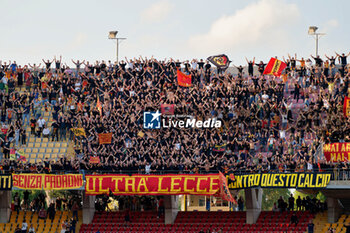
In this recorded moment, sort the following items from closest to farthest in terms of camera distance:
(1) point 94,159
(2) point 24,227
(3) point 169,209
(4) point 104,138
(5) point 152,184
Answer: (5) point 152,184
(2) point 24,227
(3) point 169,209
(1) point 94,159
(4) point 104,138

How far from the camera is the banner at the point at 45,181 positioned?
5075cm

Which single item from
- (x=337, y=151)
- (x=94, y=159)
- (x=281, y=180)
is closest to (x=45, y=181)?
(x=94, y=159)

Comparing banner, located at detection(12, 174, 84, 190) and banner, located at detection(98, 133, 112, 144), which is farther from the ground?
banner, located at detection(98, 133, 112, 144)

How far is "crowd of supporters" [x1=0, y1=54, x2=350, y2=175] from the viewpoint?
5184 cm

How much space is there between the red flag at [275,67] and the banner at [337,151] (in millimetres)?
7897

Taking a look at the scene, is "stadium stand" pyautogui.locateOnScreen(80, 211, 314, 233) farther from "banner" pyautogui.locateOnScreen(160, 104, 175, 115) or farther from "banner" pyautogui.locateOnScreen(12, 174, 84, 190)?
"banner" pyautogui.locateOnScreen(160, 104, 175, 115)

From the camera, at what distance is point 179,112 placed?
182 feet

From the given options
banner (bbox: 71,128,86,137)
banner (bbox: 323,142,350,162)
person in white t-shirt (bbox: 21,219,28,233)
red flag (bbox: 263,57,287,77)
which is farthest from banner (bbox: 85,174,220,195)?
red flag (bbox: 263,57,287,77)

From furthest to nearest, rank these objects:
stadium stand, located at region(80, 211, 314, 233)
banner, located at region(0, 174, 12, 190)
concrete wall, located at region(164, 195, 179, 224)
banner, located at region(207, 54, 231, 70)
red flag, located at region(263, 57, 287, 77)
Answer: banner, located at region(207, 54, 231, 70)
red flag, located at region(263, 57, 287, 77)
concrete wall, located at region(164, 195, 179, 224)
banner, located at region(0, 174, 12, 190)
stadium stand, located at region(80, 211, 314, 233)

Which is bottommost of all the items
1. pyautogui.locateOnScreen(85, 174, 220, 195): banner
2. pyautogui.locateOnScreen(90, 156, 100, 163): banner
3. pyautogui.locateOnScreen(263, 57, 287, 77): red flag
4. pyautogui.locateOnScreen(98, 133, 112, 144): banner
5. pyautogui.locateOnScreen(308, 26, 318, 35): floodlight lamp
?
pyautogui.locateOnScreen(85, 174, 220, 195): banner

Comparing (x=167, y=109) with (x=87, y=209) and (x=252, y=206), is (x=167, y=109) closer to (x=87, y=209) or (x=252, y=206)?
(x=87, y=209)

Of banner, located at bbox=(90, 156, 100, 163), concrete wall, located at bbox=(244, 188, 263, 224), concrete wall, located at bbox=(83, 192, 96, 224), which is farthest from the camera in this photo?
banner, located at bbox=(90, 156, 100, 163)

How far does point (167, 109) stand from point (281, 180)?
11126mm

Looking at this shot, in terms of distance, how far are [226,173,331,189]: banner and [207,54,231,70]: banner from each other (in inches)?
441
